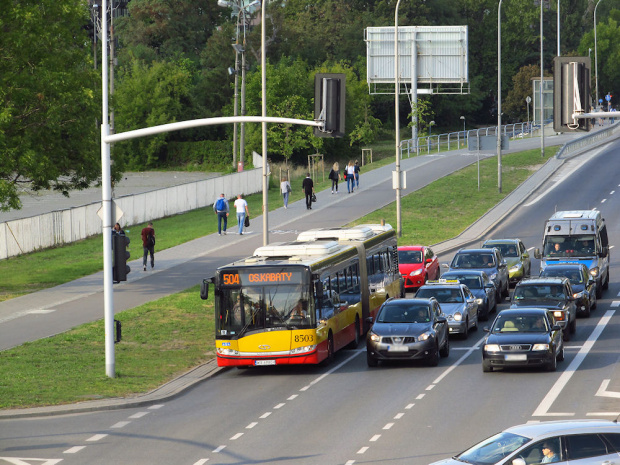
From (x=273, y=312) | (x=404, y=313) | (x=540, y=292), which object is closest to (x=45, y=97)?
(x=273, y=312)

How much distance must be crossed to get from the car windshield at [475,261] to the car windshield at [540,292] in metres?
5.79

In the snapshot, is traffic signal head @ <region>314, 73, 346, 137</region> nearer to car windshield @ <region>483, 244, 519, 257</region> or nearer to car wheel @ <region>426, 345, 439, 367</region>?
car wheel @ <region>426, 345, 439, 367</region>

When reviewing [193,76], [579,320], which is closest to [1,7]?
[579,320]

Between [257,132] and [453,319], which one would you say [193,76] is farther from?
[453,319]

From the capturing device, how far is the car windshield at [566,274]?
30812 millimetres

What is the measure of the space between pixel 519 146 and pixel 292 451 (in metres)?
66.4

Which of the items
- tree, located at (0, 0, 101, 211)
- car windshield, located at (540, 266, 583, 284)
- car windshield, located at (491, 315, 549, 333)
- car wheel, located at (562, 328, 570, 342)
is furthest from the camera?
tree, located at (0, 0, 101, 211)

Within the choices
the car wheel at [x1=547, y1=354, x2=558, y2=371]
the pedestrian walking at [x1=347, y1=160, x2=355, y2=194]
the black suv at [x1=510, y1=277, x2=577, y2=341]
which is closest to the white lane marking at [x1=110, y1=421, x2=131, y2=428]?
the car wheel at [x1=547, y1=354, x2=558, y2=371]

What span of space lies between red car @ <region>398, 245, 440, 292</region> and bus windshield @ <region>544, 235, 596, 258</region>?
14.3 ft

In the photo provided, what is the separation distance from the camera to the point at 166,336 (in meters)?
26.9

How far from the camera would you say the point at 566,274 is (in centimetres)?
3100

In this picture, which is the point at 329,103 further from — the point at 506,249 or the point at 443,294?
the point at 506,249

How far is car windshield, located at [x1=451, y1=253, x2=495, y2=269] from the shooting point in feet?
112

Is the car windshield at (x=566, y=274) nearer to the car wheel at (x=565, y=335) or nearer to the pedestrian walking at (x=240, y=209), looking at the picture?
the car wheel at (x=565, y=335)
